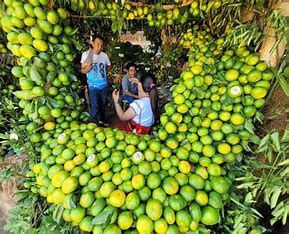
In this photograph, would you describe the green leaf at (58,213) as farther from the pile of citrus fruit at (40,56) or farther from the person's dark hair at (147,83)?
the person's dark hair at (147,83)

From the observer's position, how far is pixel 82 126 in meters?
1.42

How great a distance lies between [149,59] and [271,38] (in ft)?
17.2

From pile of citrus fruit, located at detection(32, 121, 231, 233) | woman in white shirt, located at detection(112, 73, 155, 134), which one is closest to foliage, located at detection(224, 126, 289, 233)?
pile of citrus fruit, located at detection(32, 121, 231, 233)

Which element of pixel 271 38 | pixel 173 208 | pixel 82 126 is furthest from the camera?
pixel 82 126

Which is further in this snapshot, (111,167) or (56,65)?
(56,65)

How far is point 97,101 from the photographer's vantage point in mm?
3340

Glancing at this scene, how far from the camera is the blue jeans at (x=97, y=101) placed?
130 inches

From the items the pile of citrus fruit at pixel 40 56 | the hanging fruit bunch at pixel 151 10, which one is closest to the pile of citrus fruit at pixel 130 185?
the pile of citrus fruit at pixel 40 56

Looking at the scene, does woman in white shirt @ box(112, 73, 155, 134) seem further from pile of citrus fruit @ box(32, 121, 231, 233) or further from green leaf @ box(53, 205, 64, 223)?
green leaf @ box(53, 205, 64, 223)

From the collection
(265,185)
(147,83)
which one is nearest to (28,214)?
(265,185)

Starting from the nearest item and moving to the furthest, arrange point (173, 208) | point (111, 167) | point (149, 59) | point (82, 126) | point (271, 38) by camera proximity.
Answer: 1. point (173, 208)
2. point (111, 167)
3. point (271, 38)
4. point (82, 126)
5. point (149, 59)

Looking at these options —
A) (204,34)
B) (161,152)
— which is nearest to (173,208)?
(161,152)

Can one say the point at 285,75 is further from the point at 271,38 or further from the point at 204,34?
the point at 204,34

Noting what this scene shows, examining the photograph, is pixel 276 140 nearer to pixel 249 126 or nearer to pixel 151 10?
pixel 249 126
